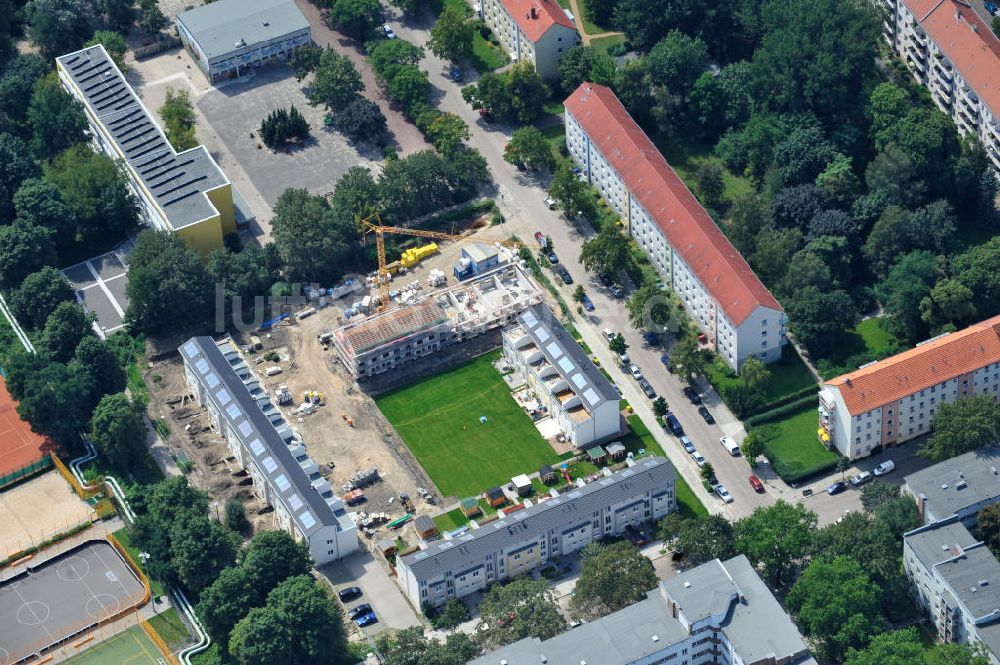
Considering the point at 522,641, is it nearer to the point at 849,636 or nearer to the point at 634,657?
the point at 634,657

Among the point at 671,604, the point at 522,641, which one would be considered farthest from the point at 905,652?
the point at 522,641

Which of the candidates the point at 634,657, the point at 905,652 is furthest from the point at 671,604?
the point at 905,652

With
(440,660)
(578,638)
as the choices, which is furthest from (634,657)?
(440,660)

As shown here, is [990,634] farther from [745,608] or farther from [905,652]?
[745,608]

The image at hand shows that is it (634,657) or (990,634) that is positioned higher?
(634,657)

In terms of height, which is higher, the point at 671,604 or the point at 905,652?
the point at 671,604

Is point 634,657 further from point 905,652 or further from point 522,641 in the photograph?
point 905,652

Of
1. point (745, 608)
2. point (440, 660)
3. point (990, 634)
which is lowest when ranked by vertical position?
point (990, 634)
